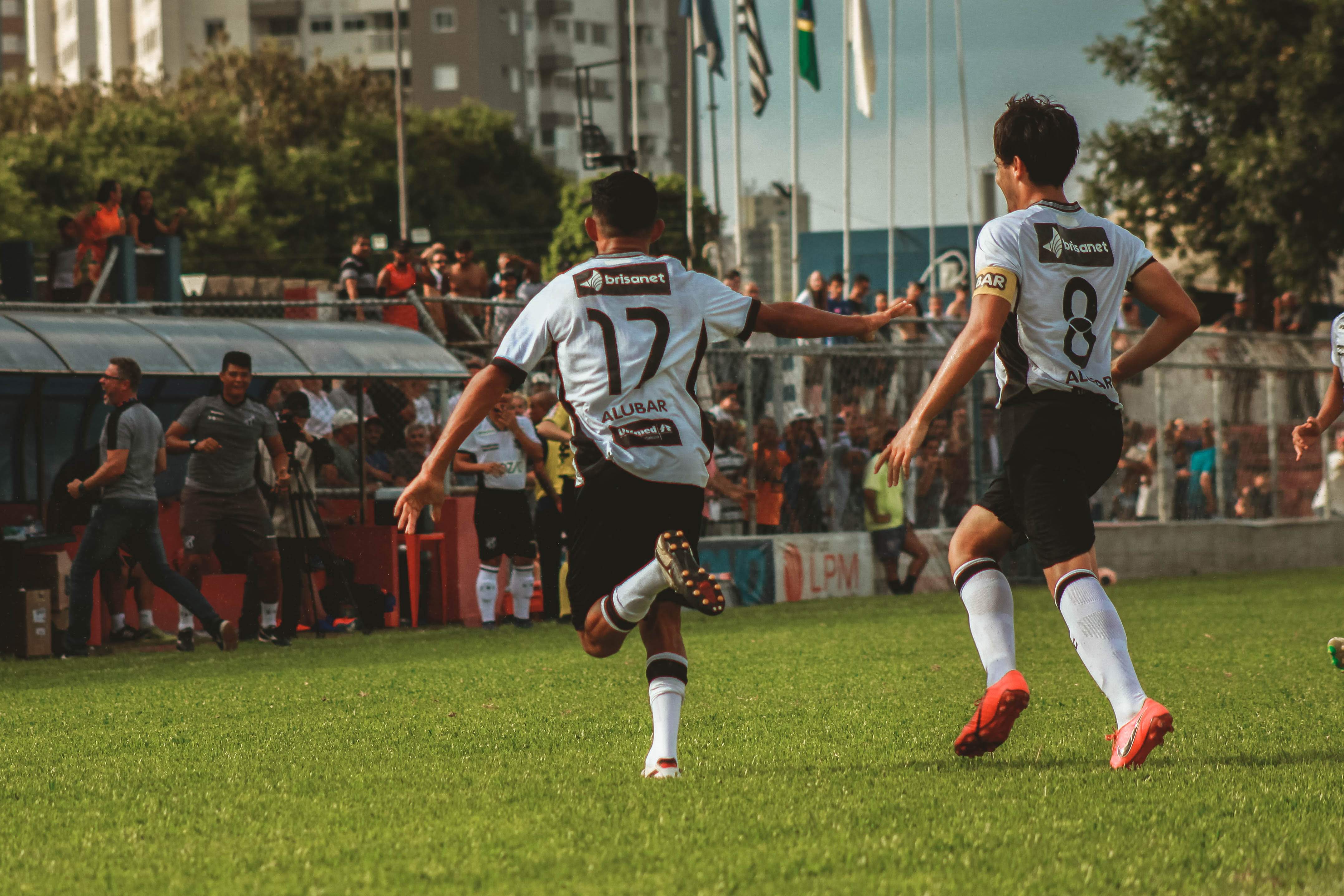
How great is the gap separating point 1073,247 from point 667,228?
2649 cm

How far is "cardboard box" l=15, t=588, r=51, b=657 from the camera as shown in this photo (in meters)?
12.9

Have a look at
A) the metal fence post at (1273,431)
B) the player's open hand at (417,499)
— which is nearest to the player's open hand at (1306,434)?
the player's open hand at (417,499)

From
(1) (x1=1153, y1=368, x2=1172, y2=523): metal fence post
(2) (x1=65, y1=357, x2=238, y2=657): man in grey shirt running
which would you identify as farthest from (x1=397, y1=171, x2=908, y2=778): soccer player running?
(1) (x1=1153, y1=368, x2=1172, y2=523): metal fence post

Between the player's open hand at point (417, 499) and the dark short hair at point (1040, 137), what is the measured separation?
7.05 feet

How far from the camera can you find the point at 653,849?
436cm

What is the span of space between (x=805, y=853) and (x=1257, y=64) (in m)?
28.5

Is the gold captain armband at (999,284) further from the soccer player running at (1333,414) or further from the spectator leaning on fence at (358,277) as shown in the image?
the spectator leaning on fence at (358,277)

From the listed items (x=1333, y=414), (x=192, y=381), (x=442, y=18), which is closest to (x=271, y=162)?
(x=442, y=18)

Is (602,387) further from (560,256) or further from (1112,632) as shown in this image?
(560,256)

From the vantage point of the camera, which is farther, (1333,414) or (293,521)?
(293,521)

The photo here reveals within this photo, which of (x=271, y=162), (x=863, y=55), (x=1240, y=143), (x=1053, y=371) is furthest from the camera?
(x=271, y=162)

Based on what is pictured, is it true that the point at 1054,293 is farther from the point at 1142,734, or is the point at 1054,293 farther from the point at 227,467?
the point at 227,467

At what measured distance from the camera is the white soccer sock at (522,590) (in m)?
15.0

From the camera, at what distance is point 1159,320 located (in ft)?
19.6
